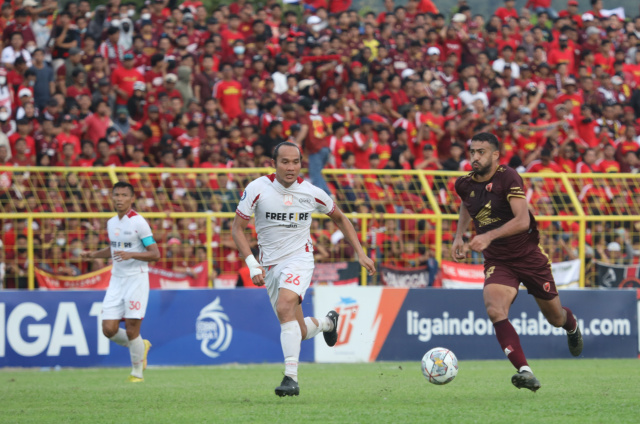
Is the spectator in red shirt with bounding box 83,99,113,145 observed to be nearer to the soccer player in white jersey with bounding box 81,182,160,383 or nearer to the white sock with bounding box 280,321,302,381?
the soccer player in white jersey with bounding box 81,182,160,383

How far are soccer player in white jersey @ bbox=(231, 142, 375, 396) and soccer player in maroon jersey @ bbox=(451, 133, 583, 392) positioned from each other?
116cm

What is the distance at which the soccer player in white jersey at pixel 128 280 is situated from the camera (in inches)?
444

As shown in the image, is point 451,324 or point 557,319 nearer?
point 557,319

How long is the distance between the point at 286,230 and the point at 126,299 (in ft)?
10.8

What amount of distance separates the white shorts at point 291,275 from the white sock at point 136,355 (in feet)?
10.1

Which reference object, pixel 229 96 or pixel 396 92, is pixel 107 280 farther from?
pixel 396 92

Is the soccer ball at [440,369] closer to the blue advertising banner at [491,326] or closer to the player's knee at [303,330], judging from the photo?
the player's knee at [303,330]

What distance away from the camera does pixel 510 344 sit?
8.33 meters

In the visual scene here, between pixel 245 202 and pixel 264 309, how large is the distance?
6.10 metres

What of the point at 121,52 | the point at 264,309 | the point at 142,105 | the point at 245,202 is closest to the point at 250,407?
the point at 245,202

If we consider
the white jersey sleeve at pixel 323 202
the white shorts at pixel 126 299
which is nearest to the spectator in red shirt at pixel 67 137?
the white shorts at pixel 126 299

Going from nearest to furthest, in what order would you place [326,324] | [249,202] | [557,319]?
[249,202]
[557,319]
[326,324]

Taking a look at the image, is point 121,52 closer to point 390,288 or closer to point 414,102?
point 414,102

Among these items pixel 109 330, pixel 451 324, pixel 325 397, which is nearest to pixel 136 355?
pixel 109 330
